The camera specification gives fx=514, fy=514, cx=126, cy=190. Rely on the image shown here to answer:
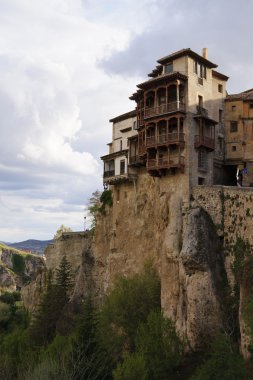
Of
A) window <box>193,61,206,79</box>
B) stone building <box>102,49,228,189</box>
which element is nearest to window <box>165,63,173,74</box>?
stone building <box>102,49,228,189</box>

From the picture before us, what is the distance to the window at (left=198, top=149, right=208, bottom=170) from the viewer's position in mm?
54562

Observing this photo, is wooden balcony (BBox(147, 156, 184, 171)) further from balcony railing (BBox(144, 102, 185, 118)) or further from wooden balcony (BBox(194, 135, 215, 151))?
balcony railing (BBox(144, 102, 185, 118))

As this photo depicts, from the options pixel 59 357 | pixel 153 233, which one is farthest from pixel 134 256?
pixel 59 357

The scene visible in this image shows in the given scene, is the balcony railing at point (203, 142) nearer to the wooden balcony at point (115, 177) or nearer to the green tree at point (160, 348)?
the wooden balcony at point (115, 177)

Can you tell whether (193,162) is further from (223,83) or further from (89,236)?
(89,236)

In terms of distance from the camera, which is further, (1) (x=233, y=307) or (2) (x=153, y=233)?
(2) (x=153, y=233)

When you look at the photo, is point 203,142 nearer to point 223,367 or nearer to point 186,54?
point 186,54

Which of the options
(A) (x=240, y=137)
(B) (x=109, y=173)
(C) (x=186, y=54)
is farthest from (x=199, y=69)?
(B) (x=109, y=173)

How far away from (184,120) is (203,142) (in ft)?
10.1

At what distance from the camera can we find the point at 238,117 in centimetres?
5950

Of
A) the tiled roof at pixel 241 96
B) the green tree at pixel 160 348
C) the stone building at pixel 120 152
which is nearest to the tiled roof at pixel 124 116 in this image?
the stone building at pixel 120 152

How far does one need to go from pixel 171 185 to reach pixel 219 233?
25.9 feet

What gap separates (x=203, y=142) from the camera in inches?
2140

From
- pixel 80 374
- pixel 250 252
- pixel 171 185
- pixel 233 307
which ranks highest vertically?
pixel 171 185
